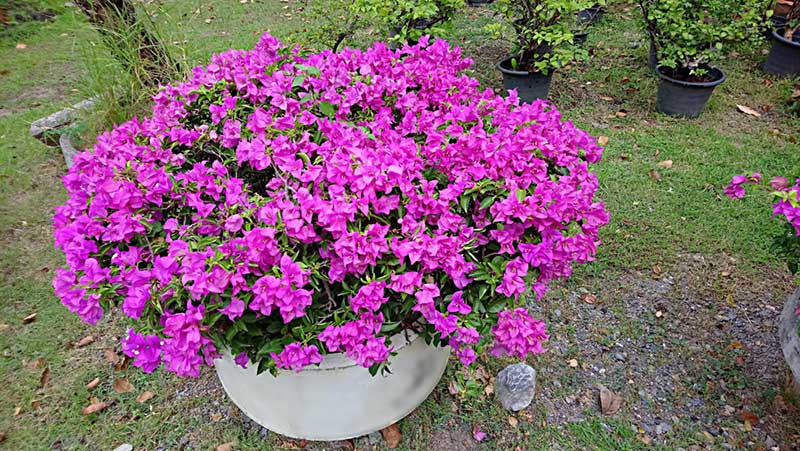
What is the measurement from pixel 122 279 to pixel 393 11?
304cm

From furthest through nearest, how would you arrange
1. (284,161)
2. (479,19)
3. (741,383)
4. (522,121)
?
(479,19)
(741,383)
(522,121)
(284,161)

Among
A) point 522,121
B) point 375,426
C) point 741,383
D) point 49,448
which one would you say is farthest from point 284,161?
point 741,383

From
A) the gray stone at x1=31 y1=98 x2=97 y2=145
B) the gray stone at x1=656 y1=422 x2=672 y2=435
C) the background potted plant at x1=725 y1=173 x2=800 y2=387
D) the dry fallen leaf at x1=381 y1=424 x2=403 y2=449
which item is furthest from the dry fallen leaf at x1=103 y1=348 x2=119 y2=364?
the background potted plant at x1=725 y1=173 x2=800 y2=387

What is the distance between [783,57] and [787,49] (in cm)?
7

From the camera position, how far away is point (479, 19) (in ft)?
20.1

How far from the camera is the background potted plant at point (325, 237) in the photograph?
4.84 feet

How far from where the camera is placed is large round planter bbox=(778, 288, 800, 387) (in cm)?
200

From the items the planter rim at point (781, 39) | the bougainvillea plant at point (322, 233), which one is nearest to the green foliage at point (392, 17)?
the bougainvillea plant at point (322, 233)

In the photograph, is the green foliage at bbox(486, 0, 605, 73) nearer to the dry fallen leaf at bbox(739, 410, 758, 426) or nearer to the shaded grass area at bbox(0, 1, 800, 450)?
the shaded grass area at bbox(0, 1, 800, 450)

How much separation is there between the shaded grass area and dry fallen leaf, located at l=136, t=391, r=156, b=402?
1.0 inches

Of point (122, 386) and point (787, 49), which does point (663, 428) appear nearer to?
point (122, 386)

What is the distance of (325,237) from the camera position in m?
1.56

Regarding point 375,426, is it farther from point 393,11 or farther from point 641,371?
point 393,11

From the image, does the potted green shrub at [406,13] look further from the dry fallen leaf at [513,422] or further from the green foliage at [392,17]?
the dry fallen leaf at [513,422]
